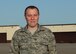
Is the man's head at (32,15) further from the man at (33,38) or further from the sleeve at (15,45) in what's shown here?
the sleeve at (15,45)

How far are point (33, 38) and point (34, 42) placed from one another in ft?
0.19

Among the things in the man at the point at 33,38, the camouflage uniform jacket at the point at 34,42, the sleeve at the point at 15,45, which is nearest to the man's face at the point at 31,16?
the man at the point at 33,38

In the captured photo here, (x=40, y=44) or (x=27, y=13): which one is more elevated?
(x=27, y=13)

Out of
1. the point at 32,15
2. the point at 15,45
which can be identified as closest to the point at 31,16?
the point at 32,15

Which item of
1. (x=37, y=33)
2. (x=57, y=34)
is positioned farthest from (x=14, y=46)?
(x=57, y=34)

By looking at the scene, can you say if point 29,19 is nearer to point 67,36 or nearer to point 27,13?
point 27,13

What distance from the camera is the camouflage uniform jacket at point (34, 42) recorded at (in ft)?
16.4

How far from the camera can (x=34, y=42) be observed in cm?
499

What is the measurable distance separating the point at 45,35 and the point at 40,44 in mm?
149

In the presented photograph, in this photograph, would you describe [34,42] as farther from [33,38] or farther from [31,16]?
[31,16]

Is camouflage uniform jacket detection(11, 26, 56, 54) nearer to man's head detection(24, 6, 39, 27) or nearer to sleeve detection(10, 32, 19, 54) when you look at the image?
sleeve detection(10, 32, 19, 54)

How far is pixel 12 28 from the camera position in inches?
2344

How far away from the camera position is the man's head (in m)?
4.98

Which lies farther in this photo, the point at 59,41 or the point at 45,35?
the point at 59,41
